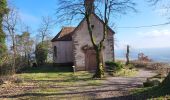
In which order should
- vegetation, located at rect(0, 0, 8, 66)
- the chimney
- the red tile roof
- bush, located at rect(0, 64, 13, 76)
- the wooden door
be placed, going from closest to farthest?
bush, located at rect(0, 64, 13, 76) < the chimney < vegetation, located at rect(0, 0, 8, 66) < the wooden door < the red tile roof

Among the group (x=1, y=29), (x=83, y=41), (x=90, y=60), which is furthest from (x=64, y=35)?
(x=1, y=29)

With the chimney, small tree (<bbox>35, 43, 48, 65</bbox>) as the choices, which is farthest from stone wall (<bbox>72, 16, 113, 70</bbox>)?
small tree (<bbox>35, 43, 48, 65</bbox>)

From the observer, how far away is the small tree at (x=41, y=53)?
2266 inches

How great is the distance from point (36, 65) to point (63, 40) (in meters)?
7.44

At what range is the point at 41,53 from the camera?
57750mm

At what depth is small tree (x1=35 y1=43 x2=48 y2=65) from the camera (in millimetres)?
57562

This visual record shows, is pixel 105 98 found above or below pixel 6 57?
below

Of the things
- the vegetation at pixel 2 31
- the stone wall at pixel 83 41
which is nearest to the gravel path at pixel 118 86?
the stone wall at pixel 83 41

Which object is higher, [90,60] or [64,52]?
[64,52]

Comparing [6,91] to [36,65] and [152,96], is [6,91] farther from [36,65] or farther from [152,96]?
[36,65]

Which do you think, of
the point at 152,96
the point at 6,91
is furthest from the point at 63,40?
the point at 152,96

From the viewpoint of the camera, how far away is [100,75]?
36.1 meters

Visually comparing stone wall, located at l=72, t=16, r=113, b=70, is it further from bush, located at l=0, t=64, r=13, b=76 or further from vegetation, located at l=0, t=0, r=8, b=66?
bush, located at l=0, t=64, r=13, b=76

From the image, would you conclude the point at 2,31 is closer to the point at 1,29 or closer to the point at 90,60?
the point at 1,29
